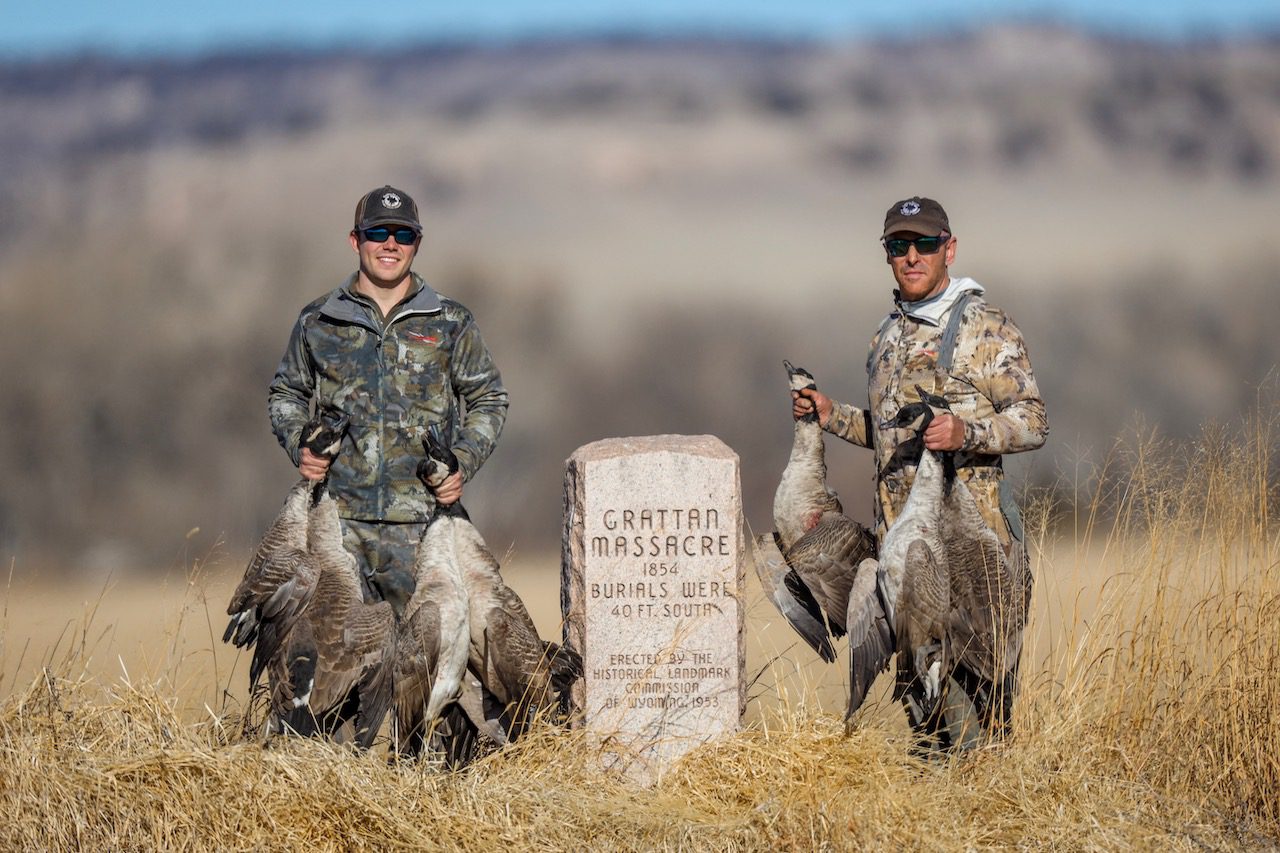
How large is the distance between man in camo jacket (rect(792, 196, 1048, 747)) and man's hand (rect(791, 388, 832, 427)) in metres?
0.27

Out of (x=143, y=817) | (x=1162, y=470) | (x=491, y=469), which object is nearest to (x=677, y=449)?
(x=1162, y=470)

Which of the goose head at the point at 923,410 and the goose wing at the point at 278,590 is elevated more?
the goose head at the point at 923,410

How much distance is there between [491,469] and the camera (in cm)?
1655

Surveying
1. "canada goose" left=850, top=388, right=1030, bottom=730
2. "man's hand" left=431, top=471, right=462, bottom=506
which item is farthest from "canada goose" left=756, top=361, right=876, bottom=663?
"man's hand" left=431, top=471, right=462, bottom=506

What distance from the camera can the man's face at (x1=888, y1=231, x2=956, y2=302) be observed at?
6184mm

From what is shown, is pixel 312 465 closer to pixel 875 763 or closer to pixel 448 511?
pixel 448 511

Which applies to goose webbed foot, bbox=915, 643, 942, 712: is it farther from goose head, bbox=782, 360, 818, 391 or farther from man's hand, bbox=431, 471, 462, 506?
man's hand, bbox=431, 471, 462, 506

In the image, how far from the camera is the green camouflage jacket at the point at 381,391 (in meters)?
6.36

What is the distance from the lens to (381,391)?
636cm

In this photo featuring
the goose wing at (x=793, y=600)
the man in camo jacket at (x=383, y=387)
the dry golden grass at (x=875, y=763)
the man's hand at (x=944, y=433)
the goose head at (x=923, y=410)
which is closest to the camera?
the dry golden grass at (x=875, y=763)

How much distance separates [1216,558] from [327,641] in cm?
410

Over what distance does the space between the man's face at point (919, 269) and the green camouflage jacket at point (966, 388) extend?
0.06m

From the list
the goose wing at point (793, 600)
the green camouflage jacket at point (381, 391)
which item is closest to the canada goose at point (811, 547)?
the goose wing at point (793, 600)

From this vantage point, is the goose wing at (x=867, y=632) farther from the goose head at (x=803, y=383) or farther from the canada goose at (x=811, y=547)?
the goose head at (x=803, y=383)
